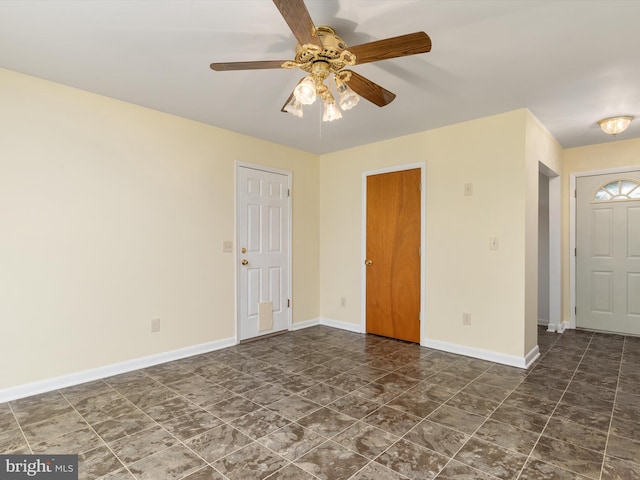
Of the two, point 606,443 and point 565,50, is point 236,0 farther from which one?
point 606,443

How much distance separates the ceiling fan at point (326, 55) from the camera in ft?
5.12

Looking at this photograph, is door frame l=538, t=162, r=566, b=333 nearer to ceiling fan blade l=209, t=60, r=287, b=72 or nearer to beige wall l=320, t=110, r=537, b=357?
beige wall l=320, t=110, r=537, b=357

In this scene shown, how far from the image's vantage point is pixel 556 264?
14.6 feet

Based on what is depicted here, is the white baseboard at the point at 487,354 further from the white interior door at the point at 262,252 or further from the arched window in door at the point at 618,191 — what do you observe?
the arched window in door at the point at 618,191

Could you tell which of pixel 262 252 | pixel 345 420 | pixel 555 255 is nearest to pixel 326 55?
pixel 345 420

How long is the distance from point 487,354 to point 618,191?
286 cm

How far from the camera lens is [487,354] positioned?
333cm

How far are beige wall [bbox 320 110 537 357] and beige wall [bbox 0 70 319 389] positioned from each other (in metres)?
2.20

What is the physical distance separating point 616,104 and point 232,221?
3.85 metres

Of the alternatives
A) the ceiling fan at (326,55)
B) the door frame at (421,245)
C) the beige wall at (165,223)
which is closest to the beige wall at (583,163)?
the beige wall at (165,223)

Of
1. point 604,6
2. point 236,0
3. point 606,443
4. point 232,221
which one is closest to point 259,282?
point 232,221

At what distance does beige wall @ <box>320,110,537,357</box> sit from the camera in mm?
3182

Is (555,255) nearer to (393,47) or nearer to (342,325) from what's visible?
(342,325)

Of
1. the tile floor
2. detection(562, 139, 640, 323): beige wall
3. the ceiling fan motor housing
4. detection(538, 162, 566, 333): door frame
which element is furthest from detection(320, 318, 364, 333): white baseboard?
the ceiling fan motor housing
